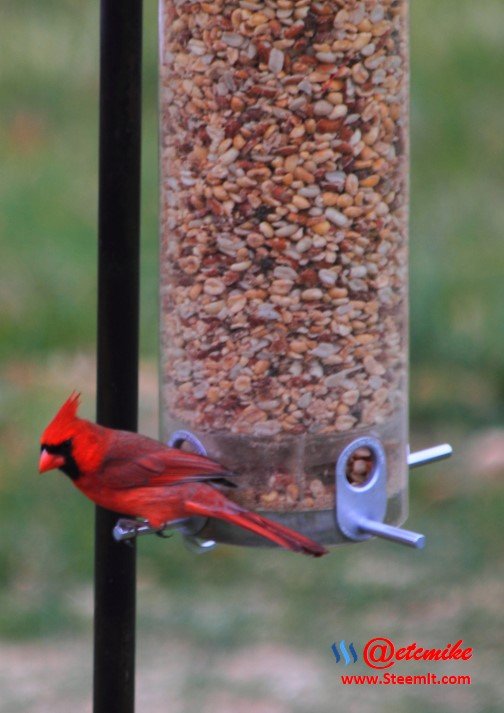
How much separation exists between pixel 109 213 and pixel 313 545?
58cm

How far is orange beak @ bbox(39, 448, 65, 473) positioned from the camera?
8.53 ft

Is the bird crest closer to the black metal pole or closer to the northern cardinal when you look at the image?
the northern cardinal

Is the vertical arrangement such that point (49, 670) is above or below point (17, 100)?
below


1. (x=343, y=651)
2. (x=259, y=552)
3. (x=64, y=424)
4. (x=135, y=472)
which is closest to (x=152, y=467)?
(x=135, y=472)

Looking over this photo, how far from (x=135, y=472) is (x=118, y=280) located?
1.32 feet

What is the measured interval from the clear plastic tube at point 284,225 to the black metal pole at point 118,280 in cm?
31

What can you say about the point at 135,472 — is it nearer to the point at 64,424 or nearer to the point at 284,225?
the point at 64,424

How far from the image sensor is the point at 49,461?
8.57 feet

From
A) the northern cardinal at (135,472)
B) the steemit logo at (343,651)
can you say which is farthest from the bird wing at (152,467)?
the steemit logo at (343,651)

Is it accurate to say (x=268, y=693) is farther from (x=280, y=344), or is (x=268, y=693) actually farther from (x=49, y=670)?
(x=280, y=344)

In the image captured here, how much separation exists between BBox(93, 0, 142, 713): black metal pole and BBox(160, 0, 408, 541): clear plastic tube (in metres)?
0.31

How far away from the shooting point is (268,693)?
4137 mm

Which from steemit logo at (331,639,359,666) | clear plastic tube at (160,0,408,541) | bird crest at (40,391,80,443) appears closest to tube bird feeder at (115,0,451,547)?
clear plastic tube at (160,0,408,541)

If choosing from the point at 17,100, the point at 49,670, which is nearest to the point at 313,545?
the point at 49,670
